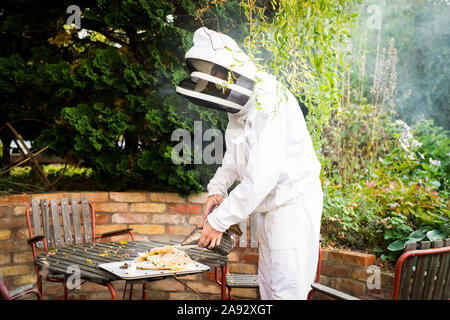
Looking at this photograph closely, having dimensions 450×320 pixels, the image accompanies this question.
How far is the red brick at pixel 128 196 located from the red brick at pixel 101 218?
0.60 feet

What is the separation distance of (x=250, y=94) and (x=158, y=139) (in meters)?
1.90

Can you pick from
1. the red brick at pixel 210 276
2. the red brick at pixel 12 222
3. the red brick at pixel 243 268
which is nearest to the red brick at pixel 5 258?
the red brick at pixel 12 222

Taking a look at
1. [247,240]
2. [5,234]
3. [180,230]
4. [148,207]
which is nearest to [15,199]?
[5,234]

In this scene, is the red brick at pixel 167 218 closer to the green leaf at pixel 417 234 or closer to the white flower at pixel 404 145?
the green leaf at pixel 417 234

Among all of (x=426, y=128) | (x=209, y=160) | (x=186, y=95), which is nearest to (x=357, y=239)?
(x=209, y=160)

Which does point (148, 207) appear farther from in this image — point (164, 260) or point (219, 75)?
point (219, 75)

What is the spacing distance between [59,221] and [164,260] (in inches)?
72.0

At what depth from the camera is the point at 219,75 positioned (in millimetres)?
2119

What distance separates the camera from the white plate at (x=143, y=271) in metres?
2.01

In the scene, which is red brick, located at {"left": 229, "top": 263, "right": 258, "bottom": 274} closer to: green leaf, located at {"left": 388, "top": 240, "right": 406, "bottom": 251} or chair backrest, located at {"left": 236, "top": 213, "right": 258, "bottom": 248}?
chair backrest, located at {"left": 236, "top": 213, "right": 258, "bottom": 248}

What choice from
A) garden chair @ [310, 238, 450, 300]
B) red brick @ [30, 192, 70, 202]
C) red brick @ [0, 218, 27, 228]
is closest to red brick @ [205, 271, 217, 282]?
red brick @ [30, 192, 70, 202]

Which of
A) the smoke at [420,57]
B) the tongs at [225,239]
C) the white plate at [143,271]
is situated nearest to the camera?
the white plate at [143,271]

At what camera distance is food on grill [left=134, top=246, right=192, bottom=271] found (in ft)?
6.98

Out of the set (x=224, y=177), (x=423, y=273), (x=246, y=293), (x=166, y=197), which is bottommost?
(x=246, y=293)
